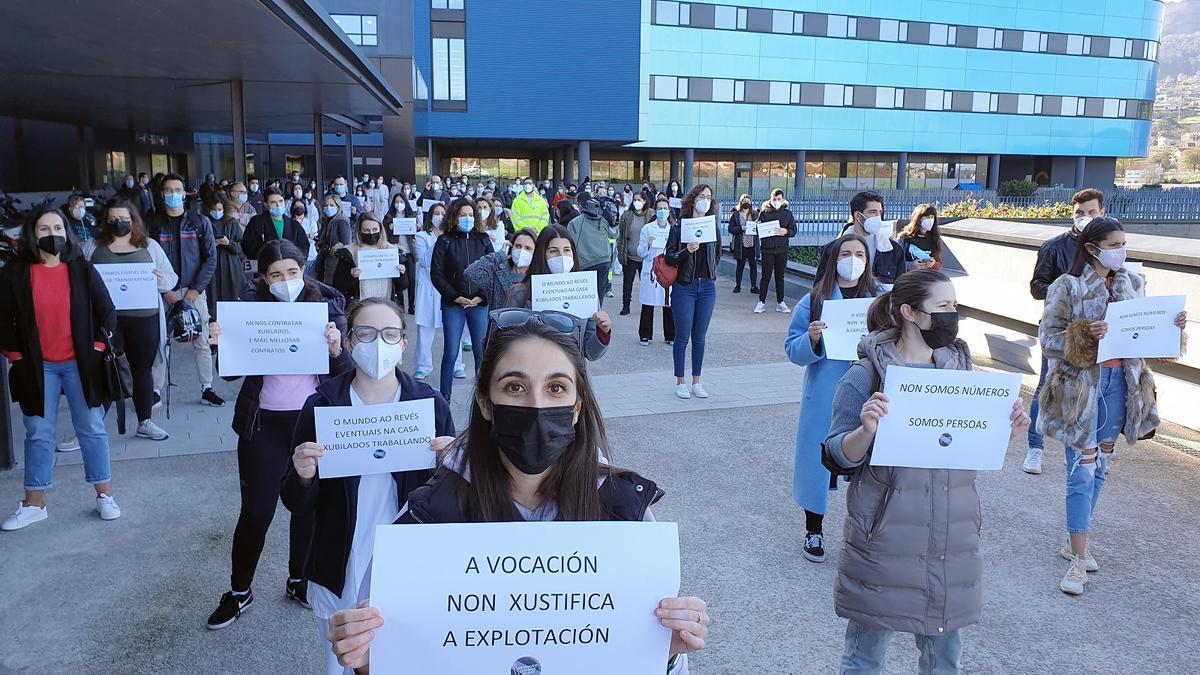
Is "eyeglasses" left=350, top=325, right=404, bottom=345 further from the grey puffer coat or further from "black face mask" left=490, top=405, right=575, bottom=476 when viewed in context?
the grey puffer coat

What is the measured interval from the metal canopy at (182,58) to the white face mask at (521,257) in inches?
202

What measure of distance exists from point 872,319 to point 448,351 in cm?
572

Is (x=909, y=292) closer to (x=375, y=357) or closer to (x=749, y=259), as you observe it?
(x=375, y=357)

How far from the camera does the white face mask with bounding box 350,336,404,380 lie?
3611mm

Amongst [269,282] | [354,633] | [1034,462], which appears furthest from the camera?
[1034,462]

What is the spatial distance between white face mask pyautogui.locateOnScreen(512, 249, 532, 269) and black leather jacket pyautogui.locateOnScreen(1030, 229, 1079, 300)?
4116 millimetres

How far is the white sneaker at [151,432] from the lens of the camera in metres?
7.80

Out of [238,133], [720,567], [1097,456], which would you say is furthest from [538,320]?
[238,133]

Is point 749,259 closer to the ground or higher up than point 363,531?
higher up

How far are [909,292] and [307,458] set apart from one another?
237 cm

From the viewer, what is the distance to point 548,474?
2334 mm

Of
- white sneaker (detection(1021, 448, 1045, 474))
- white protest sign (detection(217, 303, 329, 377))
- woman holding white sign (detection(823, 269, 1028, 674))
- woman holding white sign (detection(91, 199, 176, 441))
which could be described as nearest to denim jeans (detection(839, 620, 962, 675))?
woman holding white sign (detection(823, 269, 1028, 674))

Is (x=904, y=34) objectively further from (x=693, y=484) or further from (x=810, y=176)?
(x=693, y=484)

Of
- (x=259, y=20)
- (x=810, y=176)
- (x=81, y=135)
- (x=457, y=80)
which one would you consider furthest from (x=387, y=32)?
(x=259, y=20)
